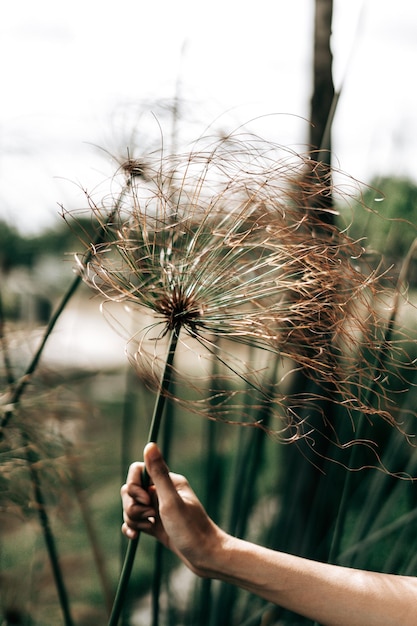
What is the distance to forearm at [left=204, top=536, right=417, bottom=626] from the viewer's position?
0.48 metres

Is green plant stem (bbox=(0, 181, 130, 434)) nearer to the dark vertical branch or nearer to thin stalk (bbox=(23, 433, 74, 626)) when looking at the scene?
thin stalk (bbox=(23, 433, 74, 626))

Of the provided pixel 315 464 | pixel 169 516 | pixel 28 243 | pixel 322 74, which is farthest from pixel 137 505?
pixel 28 243

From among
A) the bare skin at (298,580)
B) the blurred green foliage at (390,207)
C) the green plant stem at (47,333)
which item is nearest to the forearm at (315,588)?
the bare skin at (298,580)

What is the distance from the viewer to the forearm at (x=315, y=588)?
0.48 metres

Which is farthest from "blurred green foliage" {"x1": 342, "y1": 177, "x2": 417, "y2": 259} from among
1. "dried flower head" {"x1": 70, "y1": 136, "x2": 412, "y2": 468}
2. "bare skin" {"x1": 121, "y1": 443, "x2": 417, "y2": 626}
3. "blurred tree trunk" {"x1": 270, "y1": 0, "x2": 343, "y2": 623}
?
"bare skin" {"x1": 121, "y1": 443, "x2": 417, "y2": 626}

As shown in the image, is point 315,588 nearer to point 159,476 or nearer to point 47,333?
point 159,476

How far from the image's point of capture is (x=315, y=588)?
49 cm

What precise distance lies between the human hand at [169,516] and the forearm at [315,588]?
0.4 inches

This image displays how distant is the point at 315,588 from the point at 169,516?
0.12 metres

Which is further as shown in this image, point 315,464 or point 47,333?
point 315,464

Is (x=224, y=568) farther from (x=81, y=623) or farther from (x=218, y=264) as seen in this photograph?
(x=81, y=623)

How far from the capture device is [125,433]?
870mm

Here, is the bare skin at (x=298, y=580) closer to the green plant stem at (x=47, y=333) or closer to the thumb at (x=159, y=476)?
the thumb at (x=159, y=476)

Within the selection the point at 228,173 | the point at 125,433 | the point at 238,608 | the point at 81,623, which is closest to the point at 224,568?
the point at 228,173
